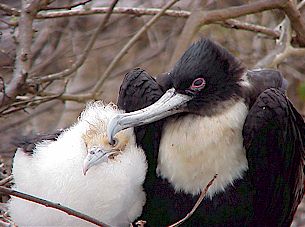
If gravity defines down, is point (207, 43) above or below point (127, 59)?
above

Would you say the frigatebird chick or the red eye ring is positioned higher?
the red eye ring

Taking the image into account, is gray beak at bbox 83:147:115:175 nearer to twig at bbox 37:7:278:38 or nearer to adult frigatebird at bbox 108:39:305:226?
adult frigatebird at bbox 108:39:305:226

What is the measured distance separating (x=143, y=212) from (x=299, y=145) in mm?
705

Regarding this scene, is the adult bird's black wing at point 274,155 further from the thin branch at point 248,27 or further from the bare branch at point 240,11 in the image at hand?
the thin branch at point 248,27

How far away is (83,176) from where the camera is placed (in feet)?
10.7

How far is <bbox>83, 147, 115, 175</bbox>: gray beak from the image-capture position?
3205 mm

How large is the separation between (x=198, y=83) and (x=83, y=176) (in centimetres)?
61

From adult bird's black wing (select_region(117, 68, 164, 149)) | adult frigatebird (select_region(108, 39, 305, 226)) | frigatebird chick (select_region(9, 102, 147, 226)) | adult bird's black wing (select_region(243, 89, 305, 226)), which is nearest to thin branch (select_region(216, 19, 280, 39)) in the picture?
adult frigatebird (select_region(108, 39, 305, 226))

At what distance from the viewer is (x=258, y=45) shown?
18.9ft

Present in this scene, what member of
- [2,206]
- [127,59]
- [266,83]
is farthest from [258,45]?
[2,206]

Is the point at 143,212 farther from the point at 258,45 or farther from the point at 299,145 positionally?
the point at 258,45

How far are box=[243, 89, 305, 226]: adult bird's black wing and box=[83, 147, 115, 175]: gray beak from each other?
1.83 feet

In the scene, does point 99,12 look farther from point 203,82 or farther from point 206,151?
point 206,151

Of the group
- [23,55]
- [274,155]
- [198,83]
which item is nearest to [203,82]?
[198,83]
